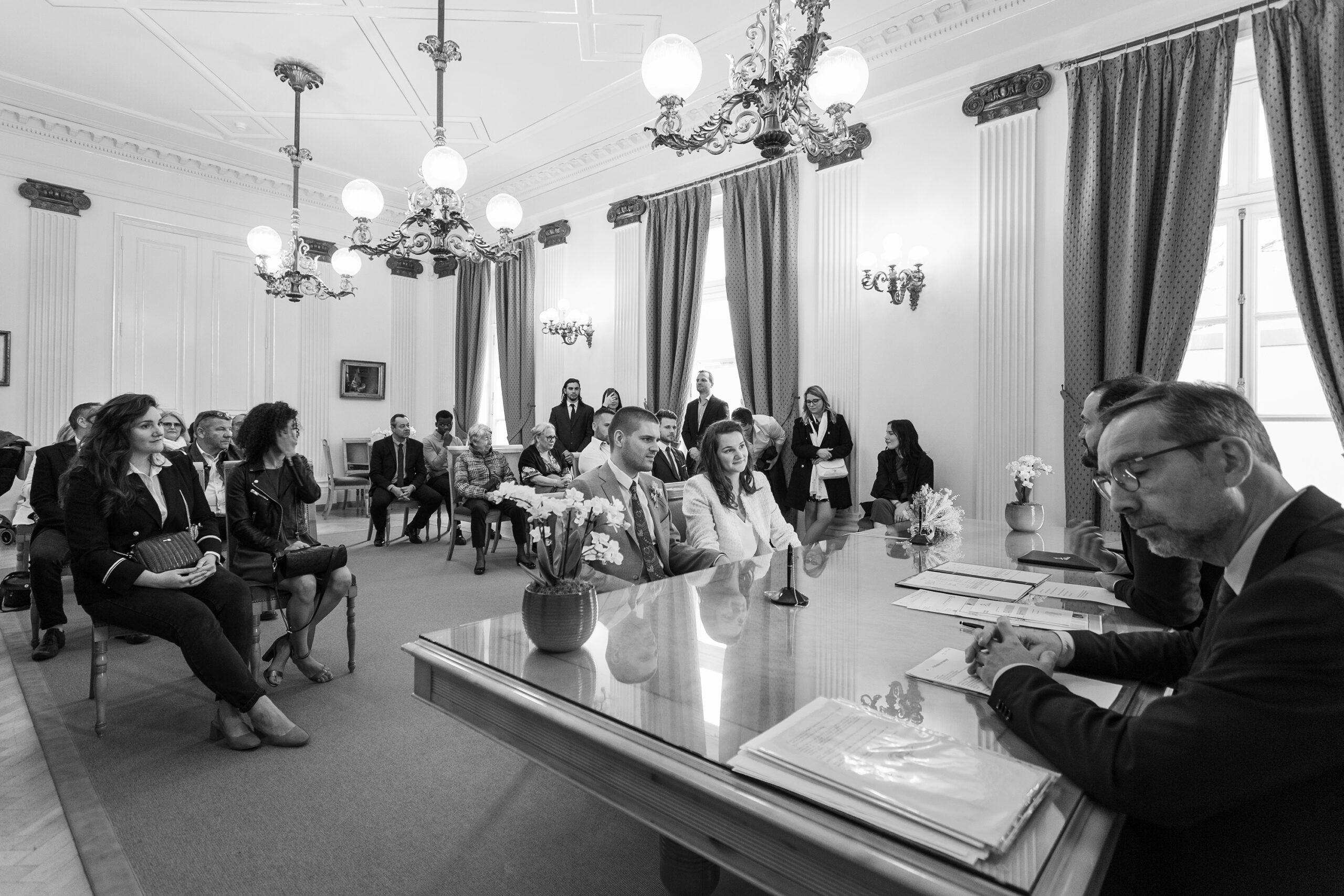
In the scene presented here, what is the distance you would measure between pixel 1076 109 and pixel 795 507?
3.61 metres

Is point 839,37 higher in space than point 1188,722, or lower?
higher

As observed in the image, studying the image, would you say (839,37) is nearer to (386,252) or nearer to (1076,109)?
(1076,109)

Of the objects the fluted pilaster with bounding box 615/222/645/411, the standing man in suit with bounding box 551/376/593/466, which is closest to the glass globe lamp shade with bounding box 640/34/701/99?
the fluted pilaster with bounding box 615/222/645/411

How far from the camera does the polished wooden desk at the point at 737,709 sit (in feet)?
2.76

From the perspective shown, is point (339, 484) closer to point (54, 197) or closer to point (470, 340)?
point (470, 340)

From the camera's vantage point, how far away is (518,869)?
194 centimetres

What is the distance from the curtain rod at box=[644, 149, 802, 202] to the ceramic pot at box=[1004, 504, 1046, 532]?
13.5 feet

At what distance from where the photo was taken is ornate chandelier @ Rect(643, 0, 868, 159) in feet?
10.1

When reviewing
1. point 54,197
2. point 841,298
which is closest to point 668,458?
point 841,298

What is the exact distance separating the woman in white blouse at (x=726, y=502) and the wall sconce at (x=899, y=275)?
3.03 m

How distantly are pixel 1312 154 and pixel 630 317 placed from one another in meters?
5.72

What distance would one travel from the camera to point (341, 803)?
2.28 metres

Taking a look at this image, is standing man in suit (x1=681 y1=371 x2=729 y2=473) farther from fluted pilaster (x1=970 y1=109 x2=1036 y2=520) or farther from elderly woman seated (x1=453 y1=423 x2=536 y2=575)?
fluted pilaster (x1=970 y1=109 x2=1036 y2=520)

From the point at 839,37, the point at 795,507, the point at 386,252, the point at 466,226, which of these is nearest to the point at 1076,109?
the point at 839,37
